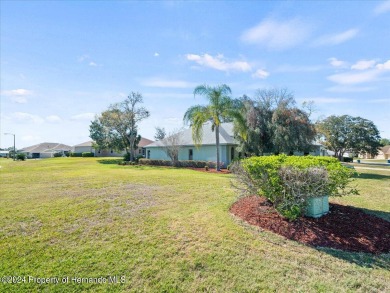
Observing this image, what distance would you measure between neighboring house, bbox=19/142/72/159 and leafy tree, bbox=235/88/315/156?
6469 centimetres

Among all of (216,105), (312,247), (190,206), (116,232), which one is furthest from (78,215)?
(216,105)

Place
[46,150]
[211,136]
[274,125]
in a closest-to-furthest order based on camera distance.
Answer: [274,125]
[211,136]
[46,150]

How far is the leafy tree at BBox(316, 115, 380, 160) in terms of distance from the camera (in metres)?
42.4

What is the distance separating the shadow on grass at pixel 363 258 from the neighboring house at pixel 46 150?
3003 inches

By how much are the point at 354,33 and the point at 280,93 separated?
38.9 feet

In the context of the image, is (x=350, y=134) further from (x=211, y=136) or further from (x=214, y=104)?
(x=214, y=104)

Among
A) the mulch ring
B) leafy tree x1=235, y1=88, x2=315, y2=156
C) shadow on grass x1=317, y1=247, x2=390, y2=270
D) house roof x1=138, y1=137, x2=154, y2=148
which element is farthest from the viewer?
house roof x1=138, y1=137, x2=154, y2=148

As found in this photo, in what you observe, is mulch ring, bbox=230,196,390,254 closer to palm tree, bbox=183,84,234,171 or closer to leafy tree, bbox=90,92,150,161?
palm tree, bbox=183,84,234,171

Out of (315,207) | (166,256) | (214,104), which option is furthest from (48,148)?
(315,207)

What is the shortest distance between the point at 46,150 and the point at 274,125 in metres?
75.5

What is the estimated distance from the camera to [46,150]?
72750 millimetres

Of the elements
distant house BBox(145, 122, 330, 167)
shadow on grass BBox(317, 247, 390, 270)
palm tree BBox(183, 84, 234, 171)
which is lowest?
shadow on grass BBox(317, 247, 390, 270)

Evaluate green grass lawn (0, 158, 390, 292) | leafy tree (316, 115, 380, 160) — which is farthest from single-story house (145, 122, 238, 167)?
leafy tree (316, 115, 380, 160)

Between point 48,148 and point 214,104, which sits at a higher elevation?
point 214,104
